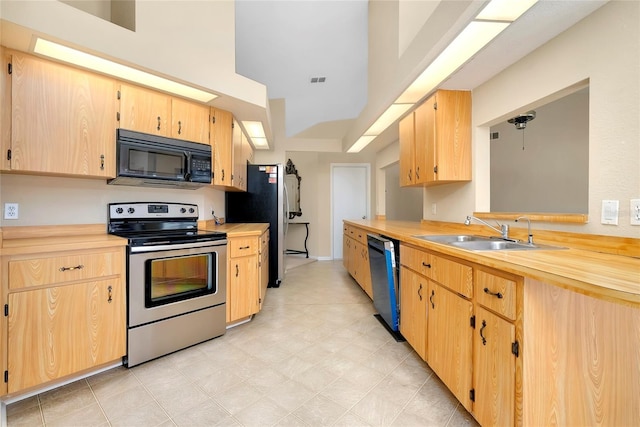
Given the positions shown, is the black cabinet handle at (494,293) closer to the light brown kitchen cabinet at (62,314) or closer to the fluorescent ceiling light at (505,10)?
the fluorescent ceiling light at (505,10)

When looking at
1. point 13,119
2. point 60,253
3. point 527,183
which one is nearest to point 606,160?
point 527,183

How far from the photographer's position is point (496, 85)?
6.94 ft

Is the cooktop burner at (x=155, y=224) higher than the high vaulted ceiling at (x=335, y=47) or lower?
lower

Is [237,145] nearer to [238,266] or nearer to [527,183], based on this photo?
[238,266]

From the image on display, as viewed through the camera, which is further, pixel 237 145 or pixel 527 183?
pixel 527 183

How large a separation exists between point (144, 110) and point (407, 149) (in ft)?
8.35

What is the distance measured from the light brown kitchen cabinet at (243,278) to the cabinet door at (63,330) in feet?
2.72

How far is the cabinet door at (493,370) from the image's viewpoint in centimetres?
108

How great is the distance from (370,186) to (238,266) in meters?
4.08

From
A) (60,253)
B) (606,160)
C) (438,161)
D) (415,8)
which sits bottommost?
(60,253)

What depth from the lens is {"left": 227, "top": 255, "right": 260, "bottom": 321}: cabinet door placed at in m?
2.46

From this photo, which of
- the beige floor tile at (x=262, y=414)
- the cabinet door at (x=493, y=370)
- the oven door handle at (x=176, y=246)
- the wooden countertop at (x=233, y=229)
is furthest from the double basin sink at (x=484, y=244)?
the oven door handle at (x=176, y=246)

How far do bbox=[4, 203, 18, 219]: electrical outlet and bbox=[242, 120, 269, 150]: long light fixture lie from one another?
2.13m

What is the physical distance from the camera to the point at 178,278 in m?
2.12
